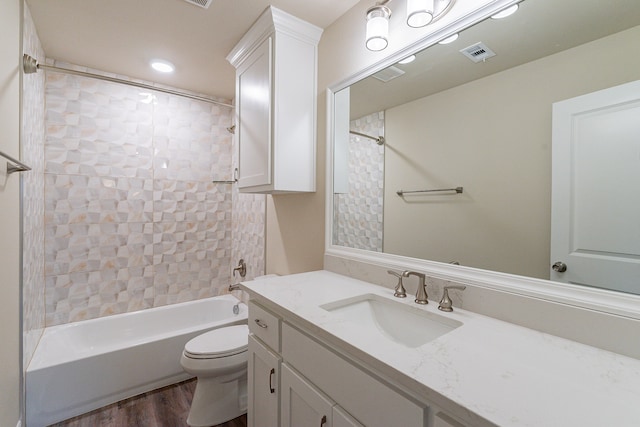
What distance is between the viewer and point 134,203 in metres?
2.50

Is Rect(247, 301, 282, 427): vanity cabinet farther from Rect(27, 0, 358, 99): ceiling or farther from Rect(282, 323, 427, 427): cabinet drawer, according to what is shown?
Rect(27, 0, 358, 99): ceiling

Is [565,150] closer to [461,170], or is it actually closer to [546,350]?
[461,170]

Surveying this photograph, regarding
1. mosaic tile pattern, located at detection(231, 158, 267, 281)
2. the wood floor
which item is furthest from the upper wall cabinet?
the wood floor

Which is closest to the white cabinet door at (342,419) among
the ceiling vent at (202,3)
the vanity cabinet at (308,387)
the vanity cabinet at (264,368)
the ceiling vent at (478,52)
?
the vanity cabinet at (308,387)

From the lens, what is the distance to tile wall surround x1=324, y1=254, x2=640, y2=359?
0.75 m

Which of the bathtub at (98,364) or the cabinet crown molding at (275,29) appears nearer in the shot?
the cabinet crown molding at (275,29)

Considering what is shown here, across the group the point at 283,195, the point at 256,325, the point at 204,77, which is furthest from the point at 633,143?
the point at 204,77

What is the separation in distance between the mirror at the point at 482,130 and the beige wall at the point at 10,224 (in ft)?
5.29

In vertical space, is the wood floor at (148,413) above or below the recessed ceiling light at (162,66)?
below

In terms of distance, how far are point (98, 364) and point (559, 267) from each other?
2.50 meters

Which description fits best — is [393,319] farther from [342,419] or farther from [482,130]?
[482,130]

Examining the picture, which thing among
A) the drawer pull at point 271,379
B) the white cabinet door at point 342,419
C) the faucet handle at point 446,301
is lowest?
the drawer pull at point 271,379

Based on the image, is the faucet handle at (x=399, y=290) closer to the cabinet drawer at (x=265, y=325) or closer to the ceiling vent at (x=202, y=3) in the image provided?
the cabinet drawer at (x=265, y=325)

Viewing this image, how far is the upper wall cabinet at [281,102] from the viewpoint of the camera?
63.6 inches
